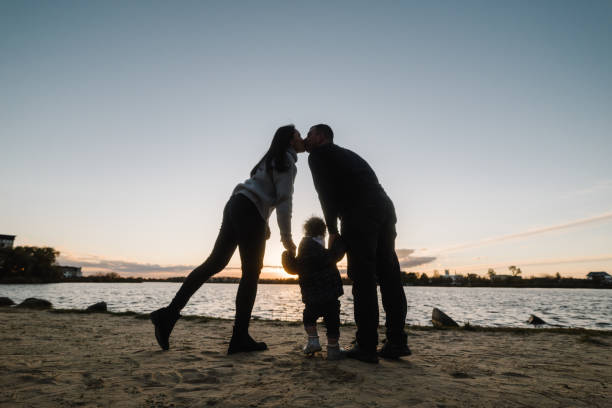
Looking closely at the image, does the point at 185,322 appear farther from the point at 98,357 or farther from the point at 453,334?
the point at 453,334

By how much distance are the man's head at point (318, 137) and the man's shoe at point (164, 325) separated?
7.56 ft

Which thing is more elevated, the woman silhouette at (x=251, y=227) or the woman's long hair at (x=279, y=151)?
the woman's long hair at (x=279, y=151)

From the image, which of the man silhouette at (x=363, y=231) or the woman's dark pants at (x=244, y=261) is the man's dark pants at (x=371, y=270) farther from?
the woman's dark pants at (x=244, y=261)

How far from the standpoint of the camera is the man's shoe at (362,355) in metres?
2.77

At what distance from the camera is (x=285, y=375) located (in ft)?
7.54

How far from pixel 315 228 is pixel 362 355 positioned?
1356mm

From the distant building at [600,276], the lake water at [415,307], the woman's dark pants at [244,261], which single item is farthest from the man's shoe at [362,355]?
the distant building at [600,276]

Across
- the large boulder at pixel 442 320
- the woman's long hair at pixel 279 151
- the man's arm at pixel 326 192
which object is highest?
the woman's long hair at pixel 279 151

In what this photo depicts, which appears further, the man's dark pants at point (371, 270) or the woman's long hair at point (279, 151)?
the woman's long hair at point (279, 151)

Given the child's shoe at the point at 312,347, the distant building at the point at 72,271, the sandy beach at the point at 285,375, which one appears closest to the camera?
the sandy beach at the point at 285,375

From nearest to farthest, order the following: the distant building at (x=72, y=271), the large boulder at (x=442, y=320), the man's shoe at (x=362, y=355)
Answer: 1. the man's shoe at (x=362, y=355)
2. the large boulder at (x=442, y=320)
3. the distant building at (x=72, y=271)

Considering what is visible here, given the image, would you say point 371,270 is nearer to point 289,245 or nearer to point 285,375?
point 289,245

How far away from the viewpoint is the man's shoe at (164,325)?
3.09m

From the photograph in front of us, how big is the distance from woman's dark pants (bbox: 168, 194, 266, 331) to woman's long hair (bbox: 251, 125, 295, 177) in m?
0.46
